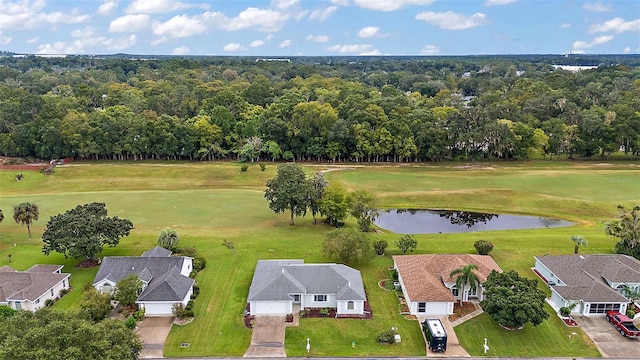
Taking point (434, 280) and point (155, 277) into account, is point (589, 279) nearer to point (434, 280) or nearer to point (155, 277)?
point (434, 280)

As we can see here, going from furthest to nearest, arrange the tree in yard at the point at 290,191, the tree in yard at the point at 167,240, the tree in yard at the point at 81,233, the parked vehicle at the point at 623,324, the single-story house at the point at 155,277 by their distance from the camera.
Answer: the tree in yard at the point at 290,191 < the tree in yard at the point at 167,240 < the tree in yard at the point at 81,233 < the single-story house at the point at 155,277 < the parked vehicle at the point at 623,324

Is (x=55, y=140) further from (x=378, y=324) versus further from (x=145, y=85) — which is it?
(x=378, y=324)

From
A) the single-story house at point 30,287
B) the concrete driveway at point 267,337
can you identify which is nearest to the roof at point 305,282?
the concrete driveway at point 267,337

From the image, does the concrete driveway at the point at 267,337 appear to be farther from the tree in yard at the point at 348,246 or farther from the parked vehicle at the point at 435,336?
the parked vehicle at the point at 435,336

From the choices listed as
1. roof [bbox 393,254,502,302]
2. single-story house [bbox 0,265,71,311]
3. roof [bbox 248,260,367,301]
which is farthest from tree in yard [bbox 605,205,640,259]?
single-story house [bbox 0,265,71,311]

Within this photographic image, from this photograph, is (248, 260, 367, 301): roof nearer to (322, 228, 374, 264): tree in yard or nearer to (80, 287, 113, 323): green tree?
(322, 228, 374, 264): tree in yard

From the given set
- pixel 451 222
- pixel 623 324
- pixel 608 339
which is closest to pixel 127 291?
pixel 608 339

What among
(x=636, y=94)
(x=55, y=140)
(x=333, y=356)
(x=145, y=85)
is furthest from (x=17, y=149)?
(x=636, y=94)
